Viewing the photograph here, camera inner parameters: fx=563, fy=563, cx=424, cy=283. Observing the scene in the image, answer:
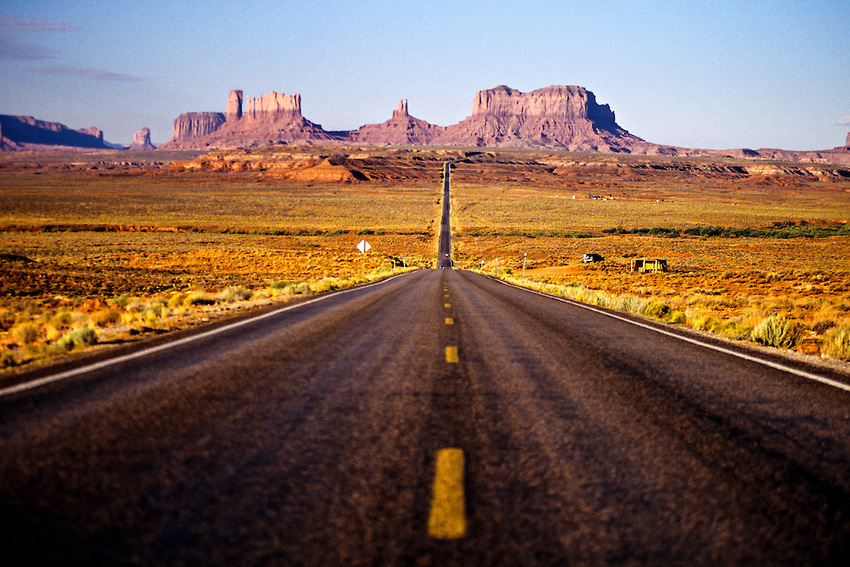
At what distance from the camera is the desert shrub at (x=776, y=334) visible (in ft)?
32.7

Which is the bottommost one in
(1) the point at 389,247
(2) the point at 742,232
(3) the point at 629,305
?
(1) the point at 389,247

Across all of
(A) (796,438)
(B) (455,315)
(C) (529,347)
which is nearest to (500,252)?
(B) (455,315)

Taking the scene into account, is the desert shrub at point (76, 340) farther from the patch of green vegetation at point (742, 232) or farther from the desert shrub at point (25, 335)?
the patch of green vegetation at point (742, 232)

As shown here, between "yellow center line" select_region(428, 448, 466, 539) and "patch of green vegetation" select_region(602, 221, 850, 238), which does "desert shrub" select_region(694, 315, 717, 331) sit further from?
"patch of green vegetation" select_region(602, 221, 850, 238)

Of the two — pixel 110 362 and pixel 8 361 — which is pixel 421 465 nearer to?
pixel 110 362

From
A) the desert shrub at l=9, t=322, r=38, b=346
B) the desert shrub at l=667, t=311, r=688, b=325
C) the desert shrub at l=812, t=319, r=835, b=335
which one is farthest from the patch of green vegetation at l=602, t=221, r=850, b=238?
the desert shrub at l=9, t=322, r=38, b=346

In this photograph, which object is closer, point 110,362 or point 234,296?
point 110,362


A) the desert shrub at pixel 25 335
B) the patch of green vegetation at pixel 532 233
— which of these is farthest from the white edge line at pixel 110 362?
the patch of green vegetation at pixel 532 233

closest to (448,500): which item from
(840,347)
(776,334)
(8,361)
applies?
(8,361)

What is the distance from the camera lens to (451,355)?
7594 mm

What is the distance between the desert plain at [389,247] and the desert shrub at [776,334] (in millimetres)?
36

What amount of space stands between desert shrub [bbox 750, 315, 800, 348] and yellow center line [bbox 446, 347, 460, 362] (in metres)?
5.99

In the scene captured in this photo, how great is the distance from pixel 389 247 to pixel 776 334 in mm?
58819

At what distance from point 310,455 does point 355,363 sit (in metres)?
3.17
